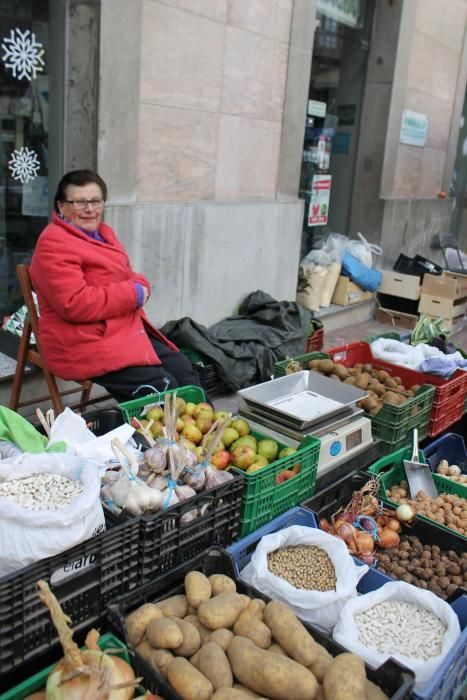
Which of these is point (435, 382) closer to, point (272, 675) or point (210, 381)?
point (210, 381)

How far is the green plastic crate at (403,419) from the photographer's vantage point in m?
3.66

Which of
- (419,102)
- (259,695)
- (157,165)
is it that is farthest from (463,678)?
(419,102)

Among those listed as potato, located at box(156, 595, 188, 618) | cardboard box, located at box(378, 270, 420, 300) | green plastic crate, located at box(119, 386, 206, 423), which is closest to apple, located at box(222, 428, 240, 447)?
green plastic crate, located at box(119, 386, 206, 423)

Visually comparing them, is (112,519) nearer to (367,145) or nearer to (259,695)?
(259,695)

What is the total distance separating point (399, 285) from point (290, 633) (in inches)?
261

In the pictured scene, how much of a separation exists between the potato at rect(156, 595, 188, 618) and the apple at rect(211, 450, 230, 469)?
0.87 meters

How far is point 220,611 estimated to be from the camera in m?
2.06

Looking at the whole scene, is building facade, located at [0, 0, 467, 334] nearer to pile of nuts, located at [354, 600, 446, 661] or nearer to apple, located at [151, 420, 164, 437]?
apple, located at [151, 420, 164, 437]

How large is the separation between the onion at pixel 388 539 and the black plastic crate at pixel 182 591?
889mm

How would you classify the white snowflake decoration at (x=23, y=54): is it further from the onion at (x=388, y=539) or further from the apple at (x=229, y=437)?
the onion at (x=388, y=539)

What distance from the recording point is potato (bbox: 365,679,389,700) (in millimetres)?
1844

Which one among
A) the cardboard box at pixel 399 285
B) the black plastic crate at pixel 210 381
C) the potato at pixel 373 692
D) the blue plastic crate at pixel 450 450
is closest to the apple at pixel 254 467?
the potato at pixel 373 692

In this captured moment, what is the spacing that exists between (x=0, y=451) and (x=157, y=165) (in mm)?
3299

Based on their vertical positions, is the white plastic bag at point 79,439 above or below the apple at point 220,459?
above
